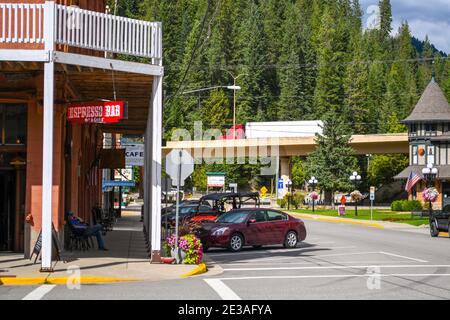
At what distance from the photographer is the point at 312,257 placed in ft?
80.6

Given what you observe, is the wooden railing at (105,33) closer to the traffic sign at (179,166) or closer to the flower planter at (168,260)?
the traffic sign at (179,166)

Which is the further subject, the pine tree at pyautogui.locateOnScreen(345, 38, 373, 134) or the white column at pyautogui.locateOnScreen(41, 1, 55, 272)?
the pine tree at pyautogui.locateOnScreen(345, 38, 373, 134)

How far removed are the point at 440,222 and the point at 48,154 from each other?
24.0 meters

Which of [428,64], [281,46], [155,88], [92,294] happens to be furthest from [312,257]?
[428,64]

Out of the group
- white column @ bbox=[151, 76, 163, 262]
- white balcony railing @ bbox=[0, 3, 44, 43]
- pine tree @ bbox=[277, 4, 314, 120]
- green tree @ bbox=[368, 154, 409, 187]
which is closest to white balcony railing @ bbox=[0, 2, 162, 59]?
white balcony railing @ bbox=[0, 3, 44, 43]

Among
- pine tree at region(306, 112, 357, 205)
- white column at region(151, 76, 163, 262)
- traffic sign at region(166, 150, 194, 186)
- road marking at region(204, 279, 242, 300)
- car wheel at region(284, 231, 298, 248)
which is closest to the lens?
road marking at region(204, 279, 242, 300)

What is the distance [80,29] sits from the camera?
18.9 meters

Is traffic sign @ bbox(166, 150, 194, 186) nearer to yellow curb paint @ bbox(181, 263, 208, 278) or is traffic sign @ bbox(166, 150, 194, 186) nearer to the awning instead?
yellow curb paint @ bbox(181, 263, 208, 278)

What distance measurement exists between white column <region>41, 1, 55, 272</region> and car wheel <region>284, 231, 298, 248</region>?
1229 cm

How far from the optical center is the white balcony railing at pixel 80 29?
18.5 meters

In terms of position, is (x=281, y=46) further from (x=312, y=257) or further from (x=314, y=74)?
(x=312, y=257)

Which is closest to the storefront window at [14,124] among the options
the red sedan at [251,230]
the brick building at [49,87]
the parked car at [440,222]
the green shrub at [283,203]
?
the brick building at [49,87]

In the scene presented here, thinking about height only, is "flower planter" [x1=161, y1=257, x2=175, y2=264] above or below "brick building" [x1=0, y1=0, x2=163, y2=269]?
below

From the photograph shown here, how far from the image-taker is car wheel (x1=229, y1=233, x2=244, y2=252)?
2695 cm
